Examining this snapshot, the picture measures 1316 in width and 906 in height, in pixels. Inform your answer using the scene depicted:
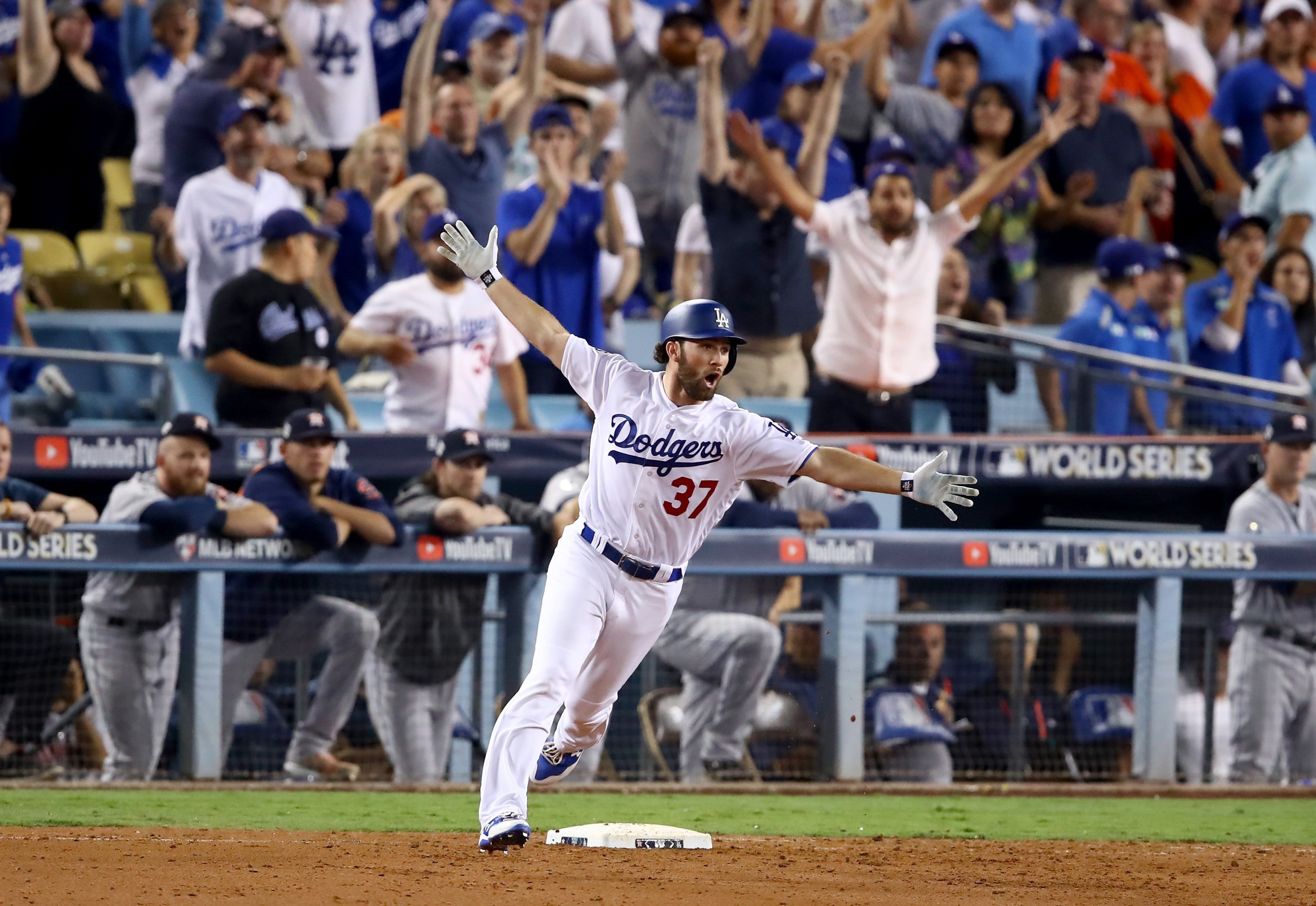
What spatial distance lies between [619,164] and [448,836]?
508 cm

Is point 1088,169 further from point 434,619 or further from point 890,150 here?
point 434,619

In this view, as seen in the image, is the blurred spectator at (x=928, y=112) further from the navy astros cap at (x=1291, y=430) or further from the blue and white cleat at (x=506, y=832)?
the blue and white cleat at (x=506, y=832)

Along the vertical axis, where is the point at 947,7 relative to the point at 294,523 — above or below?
above

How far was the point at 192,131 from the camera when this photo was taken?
10492 mm

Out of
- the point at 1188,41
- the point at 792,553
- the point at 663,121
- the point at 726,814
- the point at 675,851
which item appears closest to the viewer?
the point at 675,851

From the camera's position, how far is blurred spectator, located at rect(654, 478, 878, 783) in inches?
334

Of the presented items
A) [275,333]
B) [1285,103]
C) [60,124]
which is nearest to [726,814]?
[275,333]

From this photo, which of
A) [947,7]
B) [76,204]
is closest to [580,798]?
[76,204]

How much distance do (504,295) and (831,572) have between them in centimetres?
320

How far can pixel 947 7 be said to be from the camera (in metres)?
13.0

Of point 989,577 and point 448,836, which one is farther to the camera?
point 989,577

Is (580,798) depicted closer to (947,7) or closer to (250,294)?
(250,294)

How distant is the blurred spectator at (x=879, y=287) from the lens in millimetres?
9750

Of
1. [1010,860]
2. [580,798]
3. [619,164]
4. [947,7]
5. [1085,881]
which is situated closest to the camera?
[1085,881]
